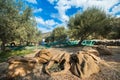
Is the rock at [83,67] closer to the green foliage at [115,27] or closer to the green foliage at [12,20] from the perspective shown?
the green foliage at [12,20]

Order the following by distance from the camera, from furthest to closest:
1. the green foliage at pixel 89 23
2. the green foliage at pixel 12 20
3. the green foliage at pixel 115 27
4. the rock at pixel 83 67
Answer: the green foliage at pixel 115 27 < the green foliage at pixel 89 23 < the green foliage at pixel 12 20 < the rock at pixel 83 67

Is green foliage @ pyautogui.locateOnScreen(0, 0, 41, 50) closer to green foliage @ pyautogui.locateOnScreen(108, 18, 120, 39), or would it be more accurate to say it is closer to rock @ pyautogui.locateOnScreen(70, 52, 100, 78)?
rock @ pyautogui.locateOnScreen(70, 52, 100, 78)

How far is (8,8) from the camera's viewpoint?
54.5 feet

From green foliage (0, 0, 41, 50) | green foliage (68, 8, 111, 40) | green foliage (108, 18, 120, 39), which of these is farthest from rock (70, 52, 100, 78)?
green foliage (108, 18, 120, 39)

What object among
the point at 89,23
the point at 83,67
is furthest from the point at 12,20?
the point at 89,23

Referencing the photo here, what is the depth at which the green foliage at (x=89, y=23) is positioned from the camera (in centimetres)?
2697

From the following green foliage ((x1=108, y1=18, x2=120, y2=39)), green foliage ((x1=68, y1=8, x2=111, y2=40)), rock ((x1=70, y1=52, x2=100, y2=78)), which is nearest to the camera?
rock ((x1=70, y1=52, x2=100, y2=78))

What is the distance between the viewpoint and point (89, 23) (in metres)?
26.9

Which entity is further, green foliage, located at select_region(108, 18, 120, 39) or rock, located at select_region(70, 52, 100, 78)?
green foliage, located at select_region(108, 18, 120, 39)

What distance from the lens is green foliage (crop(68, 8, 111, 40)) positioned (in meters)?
27.0

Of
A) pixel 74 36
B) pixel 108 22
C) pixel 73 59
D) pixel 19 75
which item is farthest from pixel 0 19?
pixel 108 22

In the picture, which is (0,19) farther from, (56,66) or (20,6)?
(56,66)

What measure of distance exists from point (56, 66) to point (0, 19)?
1044 centimetres

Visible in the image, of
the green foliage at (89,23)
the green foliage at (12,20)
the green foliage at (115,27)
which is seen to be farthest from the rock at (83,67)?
the green foliage at (115,27)
